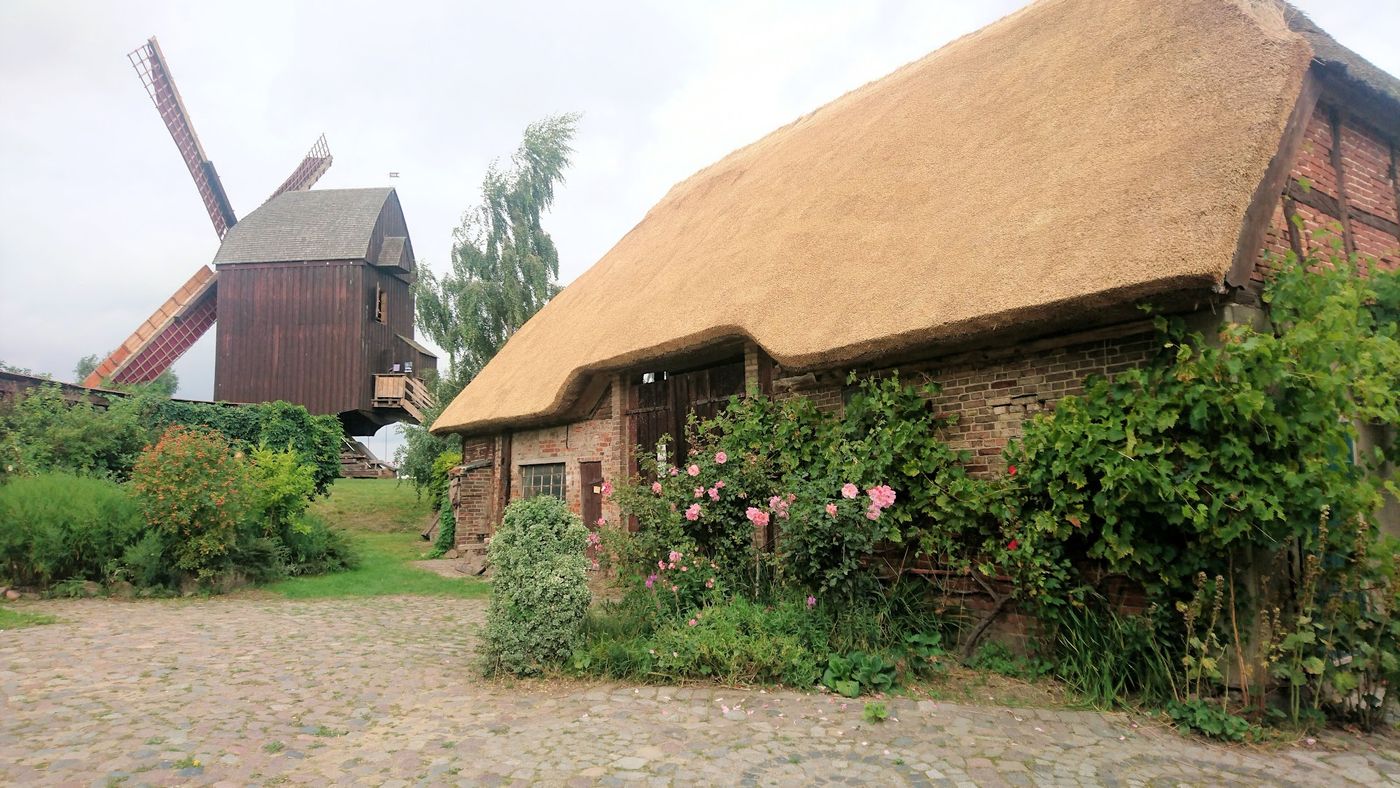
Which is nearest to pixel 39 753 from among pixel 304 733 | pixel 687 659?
pixel 304 733

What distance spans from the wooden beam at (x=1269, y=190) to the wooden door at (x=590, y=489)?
24.9 feet

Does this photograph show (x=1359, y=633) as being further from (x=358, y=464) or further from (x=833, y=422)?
(x=358, y=464)

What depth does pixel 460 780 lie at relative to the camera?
3.64m

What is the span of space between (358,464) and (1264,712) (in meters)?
25.5

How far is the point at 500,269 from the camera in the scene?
20.8m

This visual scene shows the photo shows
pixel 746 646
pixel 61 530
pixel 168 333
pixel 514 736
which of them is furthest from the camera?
pixel 168 333

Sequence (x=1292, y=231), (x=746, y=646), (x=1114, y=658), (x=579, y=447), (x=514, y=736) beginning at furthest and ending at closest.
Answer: (x=579, y=447) → (x=1292, y=231) → (x=746, y=646) → (x=1114, y=658) → (x=514, y=736)

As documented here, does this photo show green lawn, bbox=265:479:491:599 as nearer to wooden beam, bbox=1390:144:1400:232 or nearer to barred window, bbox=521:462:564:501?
barred window, bbox=521:462:564:501

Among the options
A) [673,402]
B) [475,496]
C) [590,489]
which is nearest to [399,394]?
[475,496]

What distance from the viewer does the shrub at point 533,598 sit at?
5.43 m

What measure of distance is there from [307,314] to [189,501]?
15.4m

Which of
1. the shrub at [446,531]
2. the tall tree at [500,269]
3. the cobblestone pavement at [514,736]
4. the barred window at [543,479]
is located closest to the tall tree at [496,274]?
the tall tree at [500,269]

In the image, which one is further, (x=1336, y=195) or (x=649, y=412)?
(x=649, y=412)

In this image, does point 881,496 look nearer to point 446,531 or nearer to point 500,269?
point 446,531
